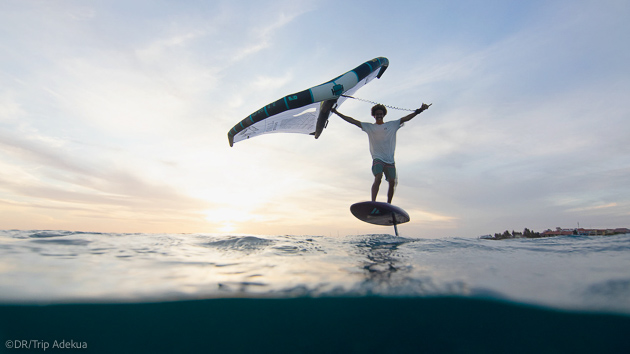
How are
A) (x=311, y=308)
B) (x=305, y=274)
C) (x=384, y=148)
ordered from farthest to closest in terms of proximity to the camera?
(x=384, y=148) < (x=305, y=274) < (x=311, y=308)

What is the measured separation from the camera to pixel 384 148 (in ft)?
23.8

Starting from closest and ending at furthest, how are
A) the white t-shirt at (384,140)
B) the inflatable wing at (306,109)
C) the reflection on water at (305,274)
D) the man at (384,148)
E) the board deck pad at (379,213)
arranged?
the reflection on water at (305,274), the inflatable wing at (306,109), the board deck pad at (379,213), the man at (384,148), the white t-shirt at (384,140)

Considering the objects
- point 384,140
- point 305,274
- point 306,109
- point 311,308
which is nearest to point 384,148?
point 384,140

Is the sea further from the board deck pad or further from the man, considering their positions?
the man

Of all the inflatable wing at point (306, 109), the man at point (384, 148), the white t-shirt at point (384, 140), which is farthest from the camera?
the white t-shirt at point (384, 140)

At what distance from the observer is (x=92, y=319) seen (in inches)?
133

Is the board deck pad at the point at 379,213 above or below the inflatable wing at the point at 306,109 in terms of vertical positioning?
below

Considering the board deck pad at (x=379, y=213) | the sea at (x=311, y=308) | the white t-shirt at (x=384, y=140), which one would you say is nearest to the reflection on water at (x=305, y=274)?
the sea at (x=311, y=308)

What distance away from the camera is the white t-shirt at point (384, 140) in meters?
7.25

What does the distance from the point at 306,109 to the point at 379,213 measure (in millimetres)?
3358

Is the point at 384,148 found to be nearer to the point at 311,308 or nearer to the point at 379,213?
the point at 379,213

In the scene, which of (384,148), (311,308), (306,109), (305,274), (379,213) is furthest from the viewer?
(306,109)

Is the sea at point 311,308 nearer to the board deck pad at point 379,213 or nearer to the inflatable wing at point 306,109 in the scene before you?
the board deck pad at point 379,213

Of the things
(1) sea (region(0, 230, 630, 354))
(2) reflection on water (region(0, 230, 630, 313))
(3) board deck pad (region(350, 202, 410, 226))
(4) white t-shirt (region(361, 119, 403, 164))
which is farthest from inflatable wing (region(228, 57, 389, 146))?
(1) sea (region(0, 230, 630, 354))
